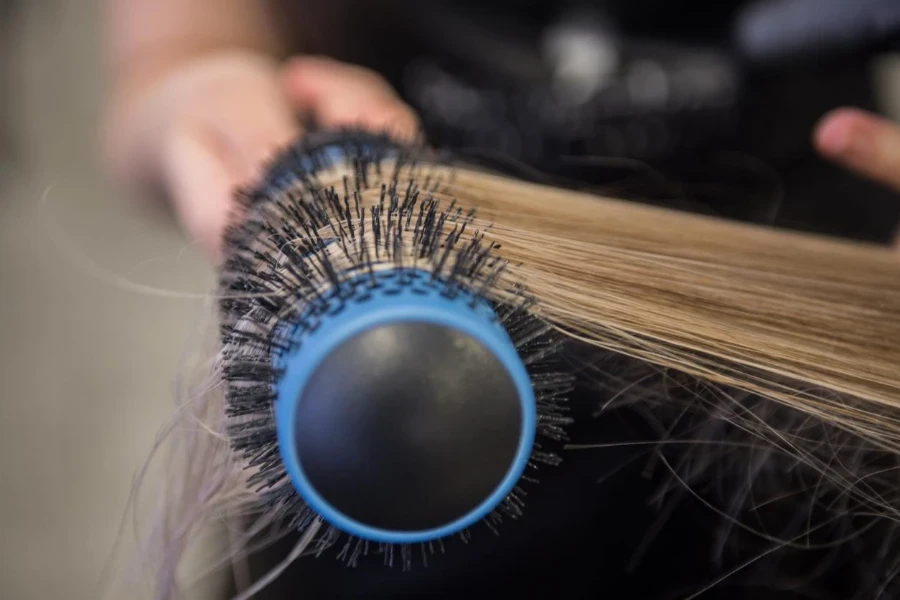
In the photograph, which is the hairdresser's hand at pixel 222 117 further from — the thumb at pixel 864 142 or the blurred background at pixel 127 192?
the thumb at pixel 864 142

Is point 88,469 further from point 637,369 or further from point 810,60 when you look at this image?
point 810,60

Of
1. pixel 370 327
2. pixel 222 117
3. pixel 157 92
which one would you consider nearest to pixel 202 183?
pixel 222 117

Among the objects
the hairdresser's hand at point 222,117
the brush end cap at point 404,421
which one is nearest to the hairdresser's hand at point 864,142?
the hairdresser's hand at point 222,117

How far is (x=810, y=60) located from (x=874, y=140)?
6.2 inches

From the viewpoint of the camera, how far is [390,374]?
0.68 feet

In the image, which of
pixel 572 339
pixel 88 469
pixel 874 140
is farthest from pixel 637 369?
pixel 88 469

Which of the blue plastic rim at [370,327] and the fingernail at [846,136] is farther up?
the fingernail at [846,136]

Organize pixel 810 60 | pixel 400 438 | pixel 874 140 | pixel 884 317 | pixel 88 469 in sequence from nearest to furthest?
pixel 400 438 → pixel 884 317 → pixel 874 140 → pixel 810 60 → pixel 88 469

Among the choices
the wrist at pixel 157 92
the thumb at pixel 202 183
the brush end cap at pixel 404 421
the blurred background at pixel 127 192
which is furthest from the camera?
the blurred background at pixel 127 192

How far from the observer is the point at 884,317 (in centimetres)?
31

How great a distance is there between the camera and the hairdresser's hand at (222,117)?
473 millimetres

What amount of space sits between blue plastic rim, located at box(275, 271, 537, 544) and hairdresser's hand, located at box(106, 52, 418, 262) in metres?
0.22

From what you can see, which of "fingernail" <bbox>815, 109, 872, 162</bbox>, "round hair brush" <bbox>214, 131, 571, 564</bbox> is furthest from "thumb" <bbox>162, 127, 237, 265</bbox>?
"fingernail" <bbox>815, 109, 872, 162</bbox>

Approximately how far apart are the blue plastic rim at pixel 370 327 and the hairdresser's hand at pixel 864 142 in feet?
1.36
